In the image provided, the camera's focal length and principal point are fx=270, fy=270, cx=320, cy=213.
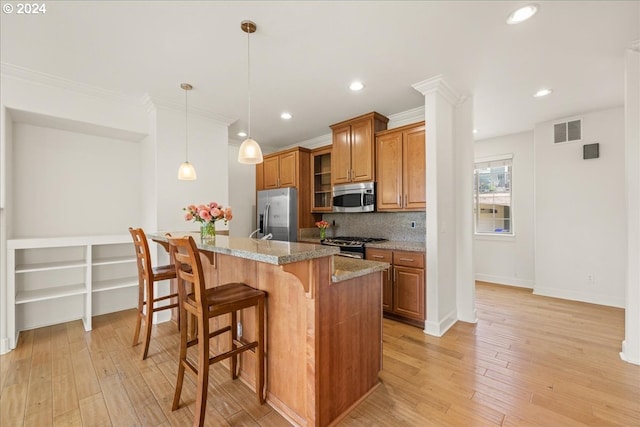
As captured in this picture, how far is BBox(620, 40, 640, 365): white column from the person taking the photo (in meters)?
2.36

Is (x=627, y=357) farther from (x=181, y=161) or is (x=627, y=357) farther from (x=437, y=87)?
(x=181, y=161)

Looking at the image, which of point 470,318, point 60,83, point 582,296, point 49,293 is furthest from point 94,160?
point 582,296

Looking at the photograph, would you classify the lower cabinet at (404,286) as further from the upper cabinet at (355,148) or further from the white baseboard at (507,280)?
the white baseboard at (507,280)

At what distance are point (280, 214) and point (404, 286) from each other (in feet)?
7.96

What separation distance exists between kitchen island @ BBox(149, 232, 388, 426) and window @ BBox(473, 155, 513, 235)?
4354mm

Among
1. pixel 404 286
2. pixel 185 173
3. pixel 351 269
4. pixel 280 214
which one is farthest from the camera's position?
pixel 280 214

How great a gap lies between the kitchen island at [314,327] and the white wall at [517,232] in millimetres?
4176

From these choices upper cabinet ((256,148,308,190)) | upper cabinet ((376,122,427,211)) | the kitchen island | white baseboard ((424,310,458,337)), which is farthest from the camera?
upper cabinet ((256,148,308,190))

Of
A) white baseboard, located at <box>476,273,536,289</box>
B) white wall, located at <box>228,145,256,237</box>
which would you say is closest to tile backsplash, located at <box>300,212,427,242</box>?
white wall, located at <box>228,145,256,237</box>

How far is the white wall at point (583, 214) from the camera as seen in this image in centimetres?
380

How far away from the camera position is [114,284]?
11.3 feet

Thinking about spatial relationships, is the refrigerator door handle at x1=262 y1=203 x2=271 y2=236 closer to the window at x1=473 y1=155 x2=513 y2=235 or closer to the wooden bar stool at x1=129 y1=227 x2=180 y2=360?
the wooden bar stool at x1=129 y1=227 x2=180 y2=360

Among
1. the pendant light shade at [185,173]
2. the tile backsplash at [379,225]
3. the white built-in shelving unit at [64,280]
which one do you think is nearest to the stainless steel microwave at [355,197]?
the tile backsplash at [379,225]

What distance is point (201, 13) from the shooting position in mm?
1929
